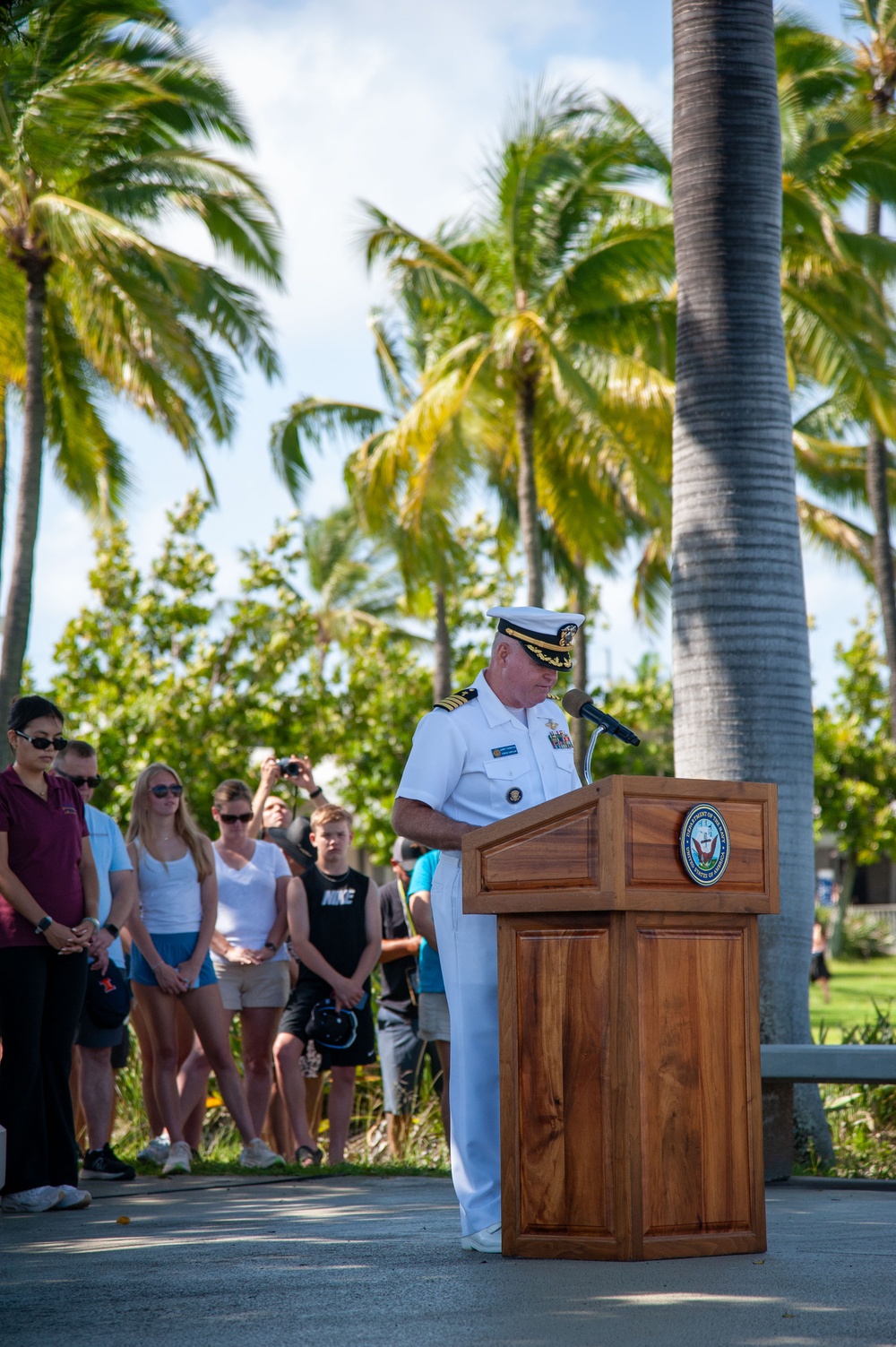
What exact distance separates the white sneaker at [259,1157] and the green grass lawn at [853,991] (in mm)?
7663

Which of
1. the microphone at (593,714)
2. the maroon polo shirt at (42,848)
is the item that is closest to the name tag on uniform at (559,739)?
the microphone at (593,714)

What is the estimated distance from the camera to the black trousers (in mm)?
5941

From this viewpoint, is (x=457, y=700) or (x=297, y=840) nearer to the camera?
(x=457, y=700)

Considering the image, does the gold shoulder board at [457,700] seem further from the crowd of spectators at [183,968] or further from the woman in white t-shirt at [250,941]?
the woman in white t-shirt at [250,941]

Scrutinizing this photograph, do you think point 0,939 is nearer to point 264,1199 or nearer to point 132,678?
point 264,1199

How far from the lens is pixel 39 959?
20.3 ft

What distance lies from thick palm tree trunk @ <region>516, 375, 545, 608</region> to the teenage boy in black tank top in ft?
37.5

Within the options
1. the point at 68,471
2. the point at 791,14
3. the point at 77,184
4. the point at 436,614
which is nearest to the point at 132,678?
the point at 68,471

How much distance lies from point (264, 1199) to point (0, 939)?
1.51 meters

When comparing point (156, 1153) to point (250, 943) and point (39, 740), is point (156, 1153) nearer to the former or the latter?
point (250, 943)

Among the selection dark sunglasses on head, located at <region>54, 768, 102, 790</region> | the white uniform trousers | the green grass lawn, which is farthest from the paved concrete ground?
the green grass lawn

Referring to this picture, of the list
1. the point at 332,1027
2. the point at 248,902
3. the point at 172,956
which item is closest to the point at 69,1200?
the point at 172,956

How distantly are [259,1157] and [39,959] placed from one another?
1.87 metres

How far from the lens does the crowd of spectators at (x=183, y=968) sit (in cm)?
613
